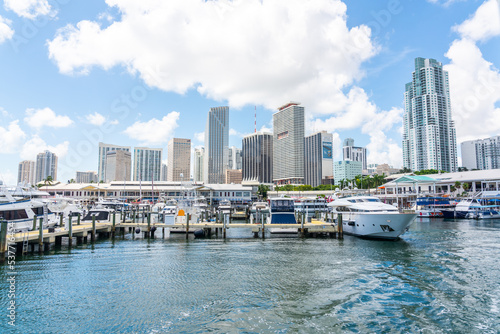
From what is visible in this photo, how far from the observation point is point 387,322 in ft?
39.5

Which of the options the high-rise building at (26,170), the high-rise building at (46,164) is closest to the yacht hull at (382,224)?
the high-rise building at (46,164)

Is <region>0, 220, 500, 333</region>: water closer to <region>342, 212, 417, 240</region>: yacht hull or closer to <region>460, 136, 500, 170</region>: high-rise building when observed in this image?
<region>342, 212, 417, 240</region>: yacht hull

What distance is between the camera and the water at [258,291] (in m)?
12.0

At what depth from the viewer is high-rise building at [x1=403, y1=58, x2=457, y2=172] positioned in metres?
179

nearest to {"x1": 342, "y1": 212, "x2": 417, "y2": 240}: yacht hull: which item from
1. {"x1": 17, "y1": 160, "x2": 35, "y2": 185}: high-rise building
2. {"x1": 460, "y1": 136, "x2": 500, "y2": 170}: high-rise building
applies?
{"x1": 17, "y1": 160, "x2": 35, "y2": 185}: high-rise building

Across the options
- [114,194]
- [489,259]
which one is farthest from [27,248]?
[114,194]

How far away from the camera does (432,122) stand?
180 metres

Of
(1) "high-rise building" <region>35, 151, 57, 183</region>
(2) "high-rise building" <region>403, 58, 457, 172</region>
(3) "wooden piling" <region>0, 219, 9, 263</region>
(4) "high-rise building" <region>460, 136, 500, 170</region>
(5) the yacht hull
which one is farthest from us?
(4) "high-rise building" <region>460, 136, 500, 170</region>

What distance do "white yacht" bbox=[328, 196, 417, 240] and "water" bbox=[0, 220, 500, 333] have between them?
526 cm

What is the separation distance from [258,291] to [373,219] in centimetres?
2143

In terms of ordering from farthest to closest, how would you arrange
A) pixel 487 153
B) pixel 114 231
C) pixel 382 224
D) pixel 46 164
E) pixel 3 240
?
pixel 487 153
pixel 46 164
pixel 114 231
pixel 382 224
pixel 3 240

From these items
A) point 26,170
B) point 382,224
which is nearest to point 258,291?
point 382,224

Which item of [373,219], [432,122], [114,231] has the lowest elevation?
[114,231]

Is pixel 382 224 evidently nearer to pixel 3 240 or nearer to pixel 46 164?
pixel 3 240
